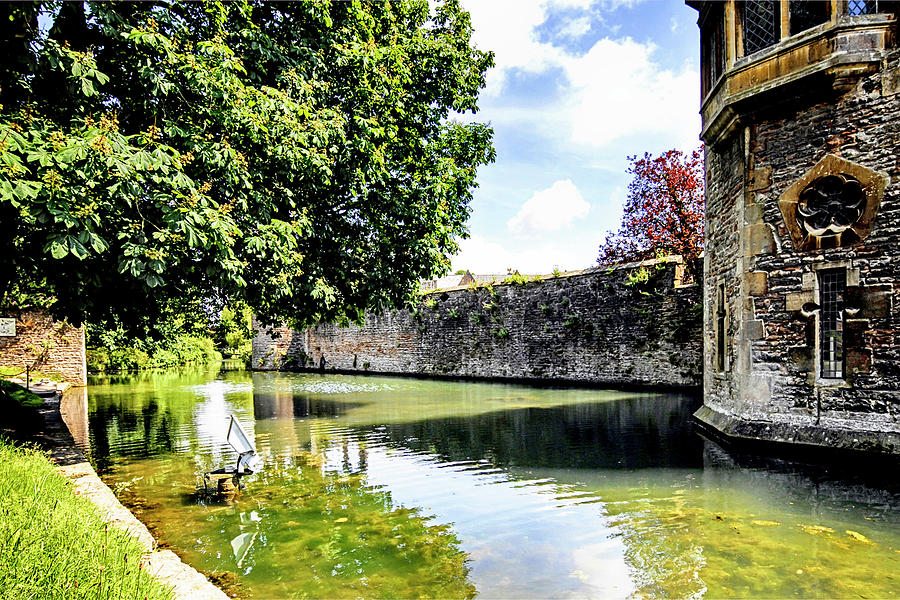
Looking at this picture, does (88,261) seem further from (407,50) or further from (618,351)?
(618,351)

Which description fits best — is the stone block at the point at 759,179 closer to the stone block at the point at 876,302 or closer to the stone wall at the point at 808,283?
the stone wall at the point at 808,283

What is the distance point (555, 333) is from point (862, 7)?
44.1ft

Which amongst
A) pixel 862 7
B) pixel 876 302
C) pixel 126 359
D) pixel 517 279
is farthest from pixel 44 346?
pixel 862 7

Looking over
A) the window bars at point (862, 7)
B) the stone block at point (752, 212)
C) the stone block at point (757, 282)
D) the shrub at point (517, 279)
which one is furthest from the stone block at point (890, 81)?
the shrub at point (517, 279)

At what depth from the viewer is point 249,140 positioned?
295 inches

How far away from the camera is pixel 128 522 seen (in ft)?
14.2

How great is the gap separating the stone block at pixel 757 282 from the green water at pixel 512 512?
102 inches

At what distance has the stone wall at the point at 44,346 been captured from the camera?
19083 mm

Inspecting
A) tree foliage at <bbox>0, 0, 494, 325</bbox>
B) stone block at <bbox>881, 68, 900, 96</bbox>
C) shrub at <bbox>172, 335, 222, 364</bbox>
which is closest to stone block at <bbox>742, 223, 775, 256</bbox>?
stone block at <bbox>881, 68, 900, 96</bbox>

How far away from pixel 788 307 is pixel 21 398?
13.7 m

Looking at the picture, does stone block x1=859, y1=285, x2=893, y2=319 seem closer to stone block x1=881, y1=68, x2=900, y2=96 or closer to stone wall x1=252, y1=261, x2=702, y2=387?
stone block x1=881, y1=68, x2=900, y2=96

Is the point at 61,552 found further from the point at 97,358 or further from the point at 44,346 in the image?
the point at 97,358

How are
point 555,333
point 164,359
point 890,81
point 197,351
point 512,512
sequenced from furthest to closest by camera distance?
point 197,351, point 164,359, point 555,333, point 890,81, point 512,512

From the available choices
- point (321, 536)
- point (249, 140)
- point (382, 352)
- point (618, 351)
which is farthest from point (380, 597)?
point (382, 352)
